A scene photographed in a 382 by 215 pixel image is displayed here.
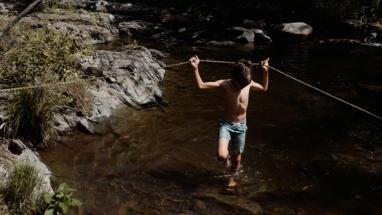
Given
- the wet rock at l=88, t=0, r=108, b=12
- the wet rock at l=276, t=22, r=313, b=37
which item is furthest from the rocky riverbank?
the wet rock at l=88, t=0, r=108, b=12

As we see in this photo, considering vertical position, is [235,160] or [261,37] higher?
[235,160]

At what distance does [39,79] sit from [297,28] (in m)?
16.5

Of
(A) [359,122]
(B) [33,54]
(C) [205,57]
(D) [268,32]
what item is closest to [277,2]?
(D) [268,32]

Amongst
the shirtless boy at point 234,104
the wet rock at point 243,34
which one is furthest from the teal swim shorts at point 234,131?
the wet rock at point 243,34

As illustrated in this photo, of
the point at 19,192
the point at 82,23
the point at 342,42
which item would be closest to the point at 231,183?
the point at 19,192

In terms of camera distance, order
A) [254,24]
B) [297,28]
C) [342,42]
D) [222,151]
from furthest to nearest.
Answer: [254,24] → [297,28] → [342,42] → [222,151]

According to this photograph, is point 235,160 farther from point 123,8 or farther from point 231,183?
point 123,8

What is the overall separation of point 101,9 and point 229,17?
25.4 feet

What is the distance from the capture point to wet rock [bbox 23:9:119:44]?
20766 mm

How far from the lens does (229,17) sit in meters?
28.9

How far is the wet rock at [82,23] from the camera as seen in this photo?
20766 mm

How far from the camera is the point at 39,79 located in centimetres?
1003

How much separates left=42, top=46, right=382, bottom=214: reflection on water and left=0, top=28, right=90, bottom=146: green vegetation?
60cm

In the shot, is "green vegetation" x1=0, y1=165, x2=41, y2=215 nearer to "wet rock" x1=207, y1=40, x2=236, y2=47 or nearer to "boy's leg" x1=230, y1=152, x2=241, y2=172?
"boy's leg" x1=230, y1=152, x2=241, y2=172
